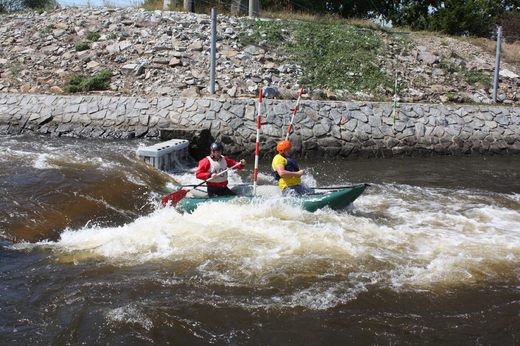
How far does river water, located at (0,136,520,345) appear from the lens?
14.7 feet

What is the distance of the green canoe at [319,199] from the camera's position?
737 centimetres

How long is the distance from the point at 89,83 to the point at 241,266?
9.96 m

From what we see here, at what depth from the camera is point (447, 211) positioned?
27.6ft

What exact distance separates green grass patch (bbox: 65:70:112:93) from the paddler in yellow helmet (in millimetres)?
7936

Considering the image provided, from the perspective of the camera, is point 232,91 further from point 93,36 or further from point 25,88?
point 25,88

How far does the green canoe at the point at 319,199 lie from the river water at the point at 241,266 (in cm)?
12

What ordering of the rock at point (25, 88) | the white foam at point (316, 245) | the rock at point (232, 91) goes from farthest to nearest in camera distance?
the rock at point (25, 88), the rock at point (232, 91), the white foam at point (316, 245)

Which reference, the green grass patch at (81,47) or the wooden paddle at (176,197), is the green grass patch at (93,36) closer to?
the green grass patch at (81,47)

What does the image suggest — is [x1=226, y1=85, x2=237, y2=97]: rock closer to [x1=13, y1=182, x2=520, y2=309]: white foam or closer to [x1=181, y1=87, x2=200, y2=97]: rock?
[x1=181, y1=87, x2=200, y2=97]: rock

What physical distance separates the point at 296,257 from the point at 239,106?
23.5ft

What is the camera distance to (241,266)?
5.70 m

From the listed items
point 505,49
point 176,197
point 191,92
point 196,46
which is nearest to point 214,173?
point 176,197

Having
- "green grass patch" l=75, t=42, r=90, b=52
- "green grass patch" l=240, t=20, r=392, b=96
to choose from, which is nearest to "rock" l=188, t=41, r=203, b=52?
"green grass patch" l=240, t=20, r=392, b=96

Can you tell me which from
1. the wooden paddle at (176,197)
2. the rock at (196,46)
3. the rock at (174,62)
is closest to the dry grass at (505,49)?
the rock at (196,46)
